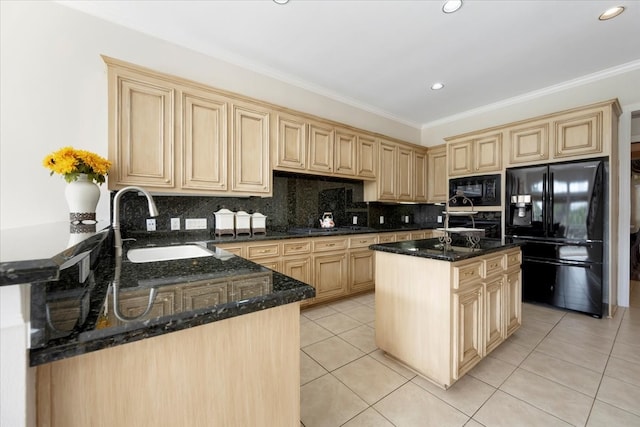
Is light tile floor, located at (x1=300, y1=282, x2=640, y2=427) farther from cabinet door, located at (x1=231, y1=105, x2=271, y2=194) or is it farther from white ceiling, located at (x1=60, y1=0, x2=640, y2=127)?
white ceiling, located at (x1=60, y1=0, x2=640, y2=127)

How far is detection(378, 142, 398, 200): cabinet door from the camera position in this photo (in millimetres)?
4016

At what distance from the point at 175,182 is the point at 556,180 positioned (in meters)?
4.08

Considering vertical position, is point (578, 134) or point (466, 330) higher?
point (578, 134)

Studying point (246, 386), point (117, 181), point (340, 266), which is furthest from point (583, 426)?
point (117, 181)

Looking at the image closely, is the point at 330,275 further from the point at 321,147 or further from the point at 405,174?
the point at 405,174

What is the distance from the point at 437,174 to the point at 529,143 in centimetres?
146

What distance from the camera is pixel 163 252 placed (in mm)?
1878

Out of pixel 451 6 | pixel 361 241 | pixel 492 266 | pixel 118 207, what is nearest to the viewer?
pixel 118 207

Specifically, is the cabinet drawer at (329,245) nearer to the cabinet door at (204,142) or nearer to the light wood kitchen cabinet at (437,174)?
the cabinet door at (204,142)

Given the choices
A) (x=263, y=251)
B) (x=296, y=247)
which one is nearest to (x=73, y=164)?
(x=263, y=251)

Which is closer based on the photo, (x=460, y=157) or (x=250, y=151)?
(x=250, y=151)

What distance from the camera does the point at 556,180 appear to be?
299 centimetres

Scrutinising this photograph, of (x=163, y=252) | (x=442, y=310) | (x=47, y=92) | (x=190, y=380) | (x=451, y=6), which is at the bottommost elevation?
(x=442, y=310)

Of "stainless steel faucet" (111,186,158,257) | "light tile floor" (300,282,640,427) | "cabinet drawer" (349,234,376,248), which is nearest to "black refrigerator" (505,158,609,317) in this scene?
"light tile floor" (300,282,640,427)
